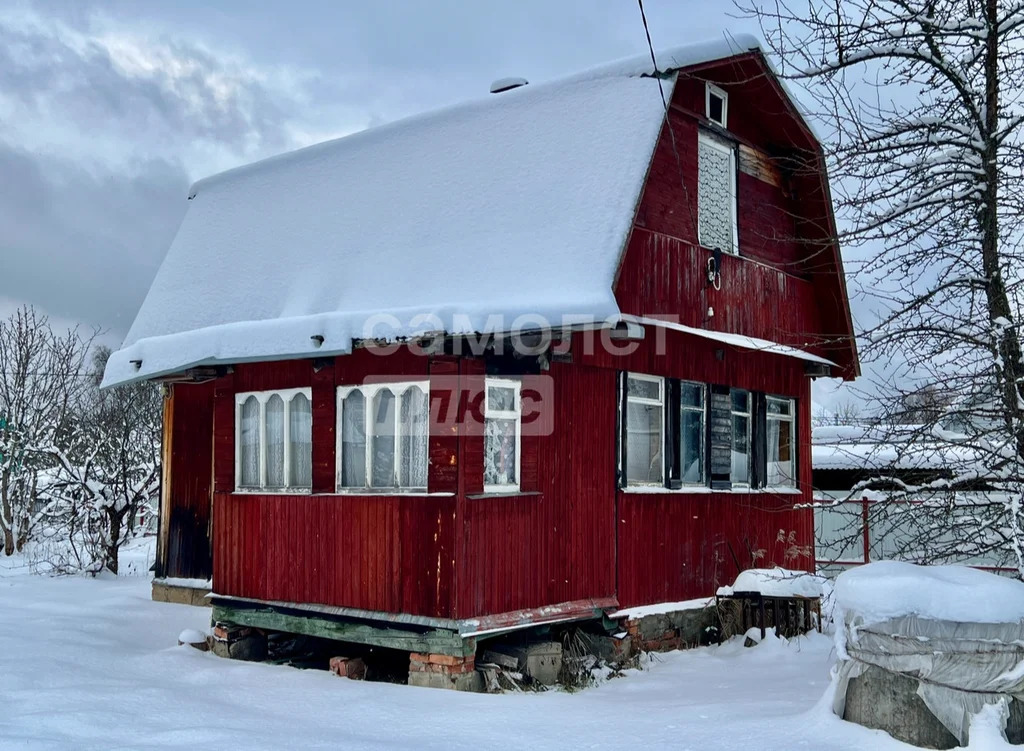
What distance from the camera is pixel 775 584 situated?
11742 mm

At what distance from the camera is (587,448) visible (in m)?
10.8

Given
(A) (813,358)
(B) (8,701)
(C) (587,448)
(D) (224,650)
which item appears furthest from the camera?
(A) (813,358)

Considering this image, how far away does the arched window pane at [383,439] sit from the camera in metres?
10.2

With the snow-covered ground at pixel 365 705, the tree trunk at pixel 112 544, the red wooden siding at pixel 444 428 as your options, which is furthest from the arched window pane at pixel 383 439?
the tree trunk at pixel 112 544

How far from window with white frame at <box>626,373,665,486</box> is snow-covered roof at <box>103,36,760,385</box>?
231 centimetres

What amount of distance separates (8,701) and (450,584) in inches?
145

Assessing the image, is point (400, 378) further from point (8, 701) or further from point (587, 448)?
point (8, 701)

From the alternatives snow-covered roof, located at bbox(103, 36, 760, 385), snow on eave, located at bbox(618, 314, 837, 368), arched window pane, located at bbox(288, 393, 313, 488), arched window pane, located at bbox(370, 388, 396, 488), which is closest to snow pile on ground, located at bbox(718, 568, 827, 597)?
snow on eave, located at bbox(618, 314, 837, 368)

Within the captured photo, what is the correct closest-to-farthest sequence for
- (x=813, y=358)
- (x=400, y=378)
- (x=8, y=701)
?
(x=8, y=701)
(x=400, y=378)
(x=813, y=358)

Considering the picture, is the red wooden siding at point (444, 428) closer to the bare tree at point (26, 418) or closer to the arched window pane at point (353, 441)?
the arched window pane at point (353, 441)

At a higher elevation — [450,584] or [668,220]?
[668,220]

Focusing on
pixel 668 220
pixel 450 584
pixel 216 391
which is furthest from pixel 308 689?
pixel 668 220

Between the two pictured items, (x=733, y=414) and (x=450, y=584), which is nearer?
Answer: (x=450, y=584)

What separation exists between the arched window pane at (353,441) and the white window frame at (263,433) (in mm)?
604
